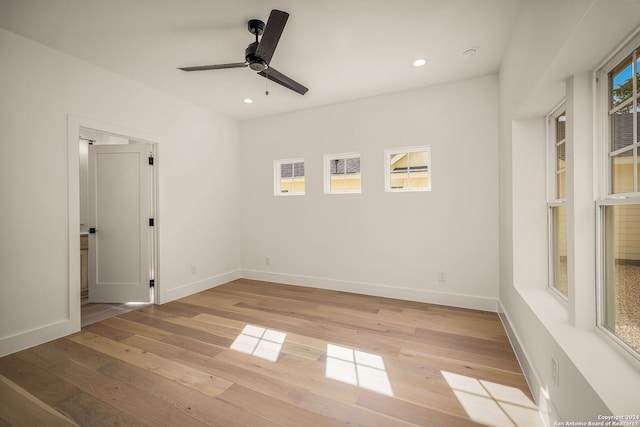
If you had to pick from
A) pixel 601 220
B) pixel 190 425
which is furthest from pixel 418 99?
pixel 190 425

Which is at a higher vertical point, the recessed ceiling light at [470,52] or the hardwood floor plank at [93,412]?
the recessed ceiling light at [470,52]

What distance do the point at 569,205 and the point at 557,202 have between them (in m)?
0.66

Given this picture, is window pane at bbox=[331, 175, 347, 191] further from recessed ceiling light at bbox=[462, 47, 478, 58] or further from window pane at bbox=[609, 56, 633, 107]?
window pane at bbox=[609, 56, 633, 107]

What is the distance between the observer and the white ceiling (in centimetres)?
214

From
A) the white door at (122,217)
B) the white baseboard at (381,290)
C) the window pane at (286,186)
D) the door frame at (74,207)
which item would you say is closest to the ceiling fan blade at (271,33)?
the door frame at (74,207)

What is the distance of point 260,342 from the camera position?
261 centimetres

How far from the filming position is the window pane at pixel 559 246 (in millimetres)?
2064

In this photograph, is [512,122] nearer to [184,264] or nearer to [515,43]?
[515,43]

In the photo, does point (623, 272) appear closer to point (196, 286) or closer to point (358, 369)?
point (358, 369)

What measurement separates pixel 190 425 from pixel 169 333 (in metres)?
1.45

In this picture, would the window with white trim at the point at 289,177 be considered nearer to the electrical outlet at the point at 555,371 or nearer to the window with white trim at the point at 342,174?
the window with white trim at the point at 342,174

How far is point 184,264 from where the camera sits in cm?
405

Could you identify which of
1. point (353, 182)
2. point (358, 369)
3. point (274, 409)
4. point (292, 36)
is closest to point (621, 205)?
point (358, 369)

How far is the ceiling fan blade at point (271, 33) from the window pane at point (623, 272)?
7.37ft
